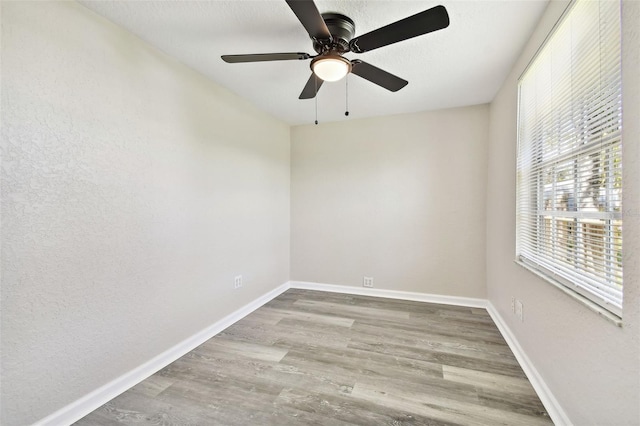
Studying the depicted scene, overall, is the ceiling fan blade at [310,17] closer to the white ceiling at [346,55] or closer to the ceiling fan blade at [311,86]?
the white ceiling at [346,55]

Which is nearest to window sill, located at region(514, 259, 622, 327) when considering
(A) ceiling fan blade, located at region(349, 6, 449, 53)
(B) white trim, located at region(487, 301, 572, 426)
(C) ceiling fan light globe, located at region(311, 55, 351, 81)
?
(B) white trim, located at region(487, 301, 572, 426)

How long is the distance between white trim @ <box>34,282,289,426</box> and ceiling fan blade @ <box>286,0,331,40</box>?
240cm

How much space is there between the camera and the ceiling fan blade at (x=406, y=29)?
129 centimetres

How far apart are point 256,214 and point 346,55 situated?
75.3 inches

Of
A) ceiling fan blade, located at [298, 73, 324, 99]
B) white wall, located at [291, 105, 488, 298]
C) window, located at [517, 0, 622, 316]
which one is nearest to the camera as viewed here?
window, located at [517, 0, 622, 316]

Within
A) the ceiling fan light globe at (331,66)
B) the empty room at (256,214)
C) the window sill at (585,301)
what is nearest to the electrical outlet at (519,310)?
the empty room at (256,214)

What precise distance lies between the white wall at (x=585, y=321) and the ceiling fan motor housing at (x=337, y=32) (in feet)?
3.77

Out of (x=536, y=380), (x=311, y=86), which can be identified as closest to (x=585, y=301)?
(x=536, y=380)

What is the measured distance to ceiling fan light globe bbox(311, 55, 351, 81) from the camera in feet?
5.27

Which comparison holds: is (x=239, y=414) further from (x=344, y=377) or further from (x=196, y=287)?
(x=196, y=287)

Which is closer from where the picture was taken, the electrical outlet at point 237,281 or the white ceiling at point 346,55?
the white ceiling at point 346,55

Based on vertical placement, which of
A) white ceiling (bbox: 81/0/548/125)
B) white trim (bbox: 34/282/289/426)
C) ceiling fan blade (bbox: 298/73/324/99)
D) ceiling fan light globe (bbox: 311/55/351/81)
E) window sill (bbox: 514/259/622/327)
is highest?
white ceiling (bbox: 81/0/548/125)

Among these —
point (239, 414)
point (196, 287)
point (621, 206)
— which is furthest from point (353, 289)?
point (621, 206)

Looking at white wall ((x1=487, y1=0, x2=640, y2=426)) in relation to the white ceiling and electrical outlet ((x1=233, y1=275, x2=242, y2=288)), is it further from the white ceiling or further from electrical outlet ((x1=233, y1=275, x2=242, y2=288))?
electrical outlet ((x1=233, y1=275, x2=242, y2=288))
